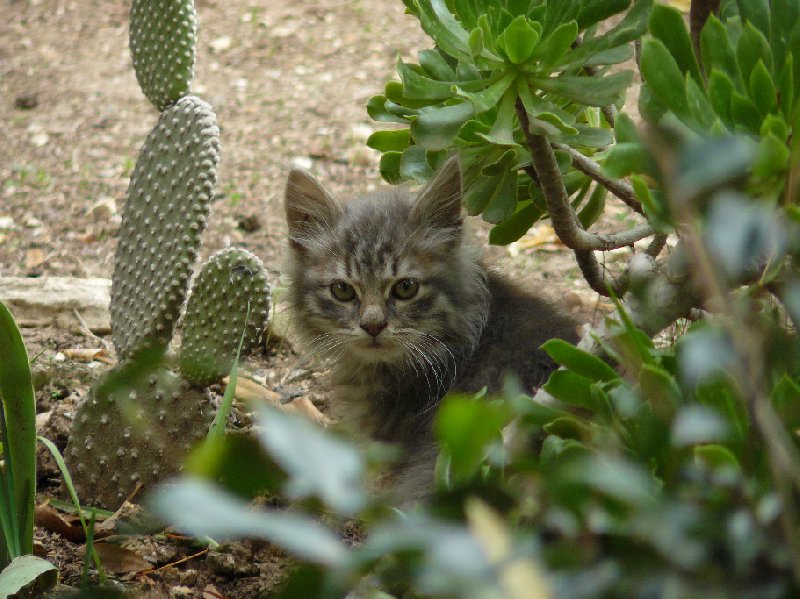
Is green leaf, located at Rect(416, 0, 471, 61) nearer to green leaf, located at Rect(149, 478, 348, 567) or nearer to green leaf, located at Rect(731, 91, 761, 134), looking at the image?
green leaf, located at Rect(731, 91, 761, 134)

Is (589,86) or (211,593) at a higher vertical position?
(589,86)

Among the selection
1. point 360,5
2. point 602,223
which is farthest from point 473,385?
point 360,5

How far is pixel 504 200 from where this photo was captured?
2.67 metres

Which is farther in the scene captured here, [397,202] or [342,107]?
[342,107]

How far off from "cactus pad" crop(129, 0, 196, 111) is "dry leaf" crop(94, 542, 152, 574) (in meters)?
1.50

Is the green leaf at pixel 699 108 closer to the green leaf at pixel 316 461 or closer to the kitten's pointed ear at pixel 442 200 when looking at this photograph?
the green leaf at pixel 316 461

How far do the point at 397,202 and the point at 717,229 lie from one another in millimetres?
2665

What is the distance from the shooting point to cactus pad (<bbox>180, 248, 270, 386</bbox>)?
117 inches

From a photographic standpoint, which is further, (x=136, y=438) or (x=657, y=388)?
(x=136, y=438)

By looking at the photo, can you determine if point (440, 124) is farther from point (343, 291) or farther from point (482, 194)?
point (343, 291)

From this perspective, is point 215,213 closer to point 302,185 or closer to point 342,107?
point 342,107

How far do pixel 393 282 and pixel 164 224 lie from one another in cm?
81

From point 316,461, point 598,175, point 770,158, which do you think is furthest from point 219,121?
point 316,461

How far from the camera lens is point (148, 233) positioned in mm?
3076
